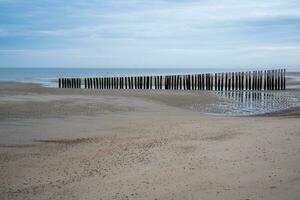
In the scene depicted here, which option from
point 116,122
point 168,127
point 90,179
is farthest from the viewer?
point 116,122

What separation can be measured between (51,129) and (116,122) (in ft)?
8.53

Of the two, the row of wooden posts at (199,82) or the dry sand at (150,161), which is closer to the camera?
the dry sand at (150,161)

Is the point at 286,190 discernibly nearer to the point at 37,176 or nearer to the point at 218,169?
the point at 218,169

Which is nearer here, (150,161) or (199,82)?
(150,161)

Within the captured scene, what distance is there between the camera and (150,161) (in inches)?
321

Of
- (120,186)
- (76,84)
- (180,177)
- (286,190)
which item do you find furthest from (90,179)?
(76,84)

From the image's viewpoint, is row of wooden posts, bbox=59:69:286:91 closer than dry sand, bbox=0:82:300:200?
No

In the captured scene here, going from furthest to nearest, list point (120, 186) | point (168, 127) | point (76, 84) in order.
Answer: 1. point (76, 84)
2. point (168, 127)
3. point (120, 186)

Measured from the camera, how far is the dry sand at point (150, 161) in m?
6.34

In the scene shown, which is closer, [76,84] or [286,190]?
[286,190]

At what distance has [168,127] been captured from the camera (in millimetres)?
13055

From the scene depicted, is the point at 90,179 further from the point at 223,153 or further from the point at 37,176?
the point at 223,153

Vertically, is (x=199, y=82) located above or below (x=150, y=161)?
below

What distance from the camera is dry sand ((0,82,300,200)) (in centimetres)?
634
